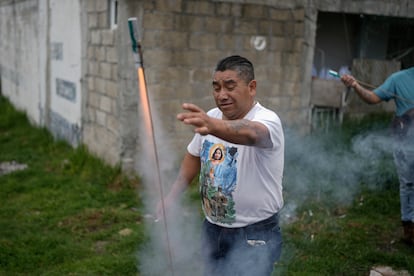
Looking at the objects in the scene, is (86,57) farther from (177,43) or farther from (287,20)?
(287,20)

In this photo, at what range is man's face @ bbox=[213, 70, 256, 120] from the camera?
2.65 metres

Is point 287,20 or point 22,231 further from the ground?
point 287,20

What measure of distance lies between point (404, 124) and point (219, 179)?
2.84m

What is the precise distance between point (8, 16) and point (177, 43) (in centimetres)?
901

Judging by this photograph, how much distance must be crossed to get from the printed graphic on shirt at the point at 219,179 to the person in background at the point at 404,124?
2467 mm

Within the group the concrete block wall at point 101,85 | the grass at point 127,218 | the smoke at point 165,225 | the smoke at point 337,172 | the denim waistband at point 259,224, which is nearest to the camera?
the denim waistband at point 259,224

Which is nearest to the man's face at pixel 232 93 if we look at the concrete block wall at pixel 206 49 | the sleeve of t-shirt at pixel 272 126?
the sleeve of t-shirt at pixel 272 126

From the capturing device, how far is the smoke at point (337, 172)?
618 centimetres

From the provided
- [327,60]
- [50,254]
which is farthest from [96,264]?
[327,60]

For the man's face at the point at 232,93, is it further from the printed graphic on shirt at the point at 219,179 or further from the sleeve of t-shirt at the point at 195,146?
the sleeve of t-shirt at the point at 195,146

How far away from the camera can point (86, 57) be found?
7547mm

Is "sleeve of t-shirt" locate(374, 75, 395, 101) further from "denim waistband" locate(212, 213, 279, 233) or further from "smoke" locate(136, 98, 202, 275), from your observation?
"denim waistband" locate(212, 213, 279, 233)

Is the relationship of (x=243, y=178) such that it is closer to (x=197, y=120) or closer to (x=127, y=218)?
(x=197, y=120)

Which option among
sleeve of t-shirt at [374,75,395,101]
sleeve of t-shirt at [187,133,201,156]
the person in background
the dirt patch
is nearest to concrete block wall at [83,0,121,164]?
the dirt patch
